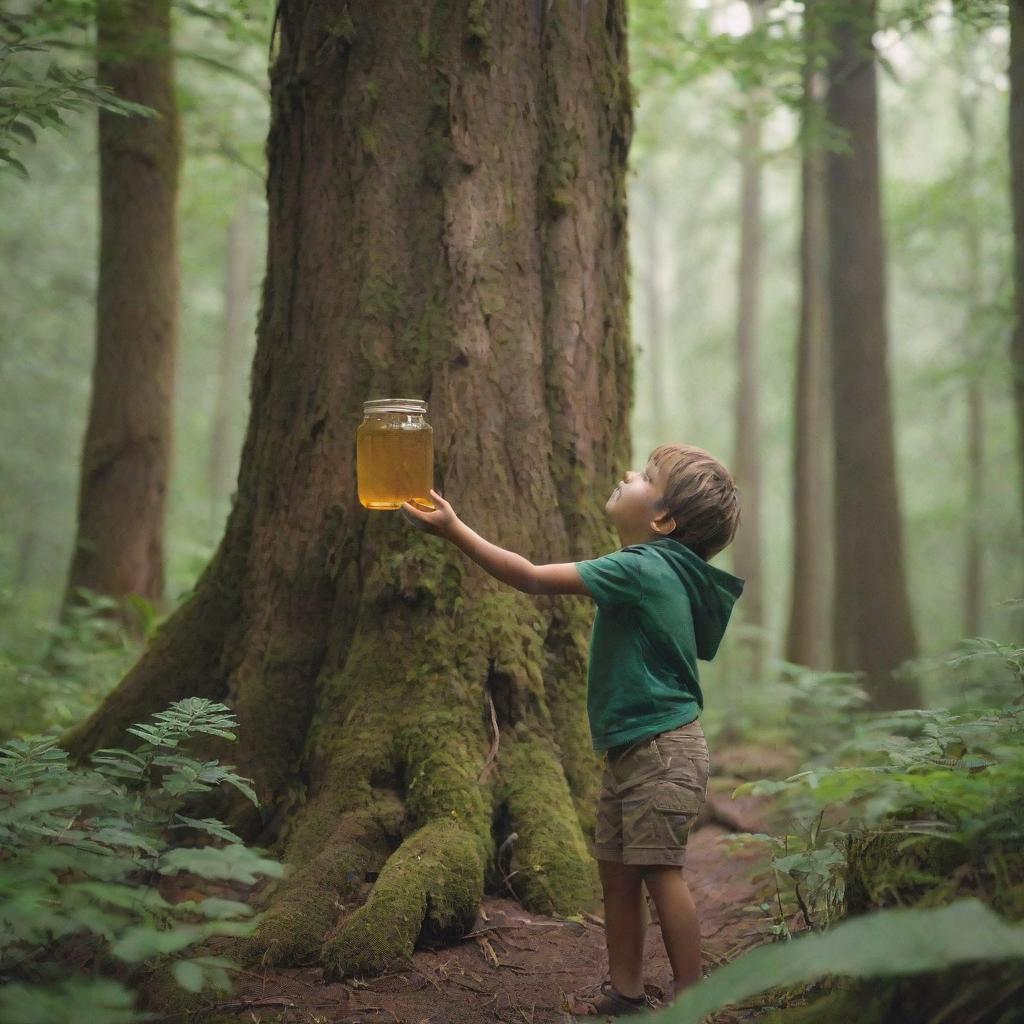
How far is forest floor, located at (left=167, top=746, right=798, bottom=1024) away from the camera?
9.69 feet

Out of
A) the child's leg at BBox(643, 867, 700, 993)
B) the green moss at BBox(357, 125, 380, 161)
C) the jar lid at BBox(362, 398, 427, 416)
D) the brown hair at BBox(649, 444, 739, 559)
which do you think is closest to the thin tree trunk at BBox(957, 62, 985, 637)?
the green moss at BBox(357, 125, 380, 161)

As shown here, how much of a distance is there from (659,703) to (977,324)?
1426 cm

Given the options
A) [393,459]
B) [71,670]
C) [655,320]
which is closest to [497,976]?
[393,459]

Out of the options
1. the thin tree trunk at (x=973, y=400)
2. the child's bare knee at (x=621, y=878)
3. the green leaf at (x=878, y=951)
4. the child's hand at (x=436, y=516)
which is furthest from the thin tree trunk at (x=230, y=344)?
the green leaf at (x=878, y=951)

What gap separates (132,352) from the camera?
8.58 metres

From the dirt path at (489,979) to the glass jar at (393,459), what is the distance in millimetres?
1549

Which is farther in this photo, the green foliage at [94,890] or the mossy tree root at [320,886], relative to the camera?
the mossy tree root at [320,886]

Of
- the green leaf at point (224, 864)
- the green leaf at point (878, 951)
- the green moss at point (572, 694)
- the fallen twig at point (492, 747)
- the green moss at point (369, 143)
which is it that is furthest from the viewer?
the green moss at point (369, 143)

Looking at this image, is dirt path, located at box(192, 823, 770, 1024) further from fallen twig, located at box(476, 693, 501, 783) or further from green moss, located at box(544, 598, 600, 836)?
green moss, located at box(544, 598, 600, 836)

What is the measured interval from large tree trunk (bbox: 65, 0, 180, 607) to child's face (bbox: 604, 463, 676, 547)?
6.16m

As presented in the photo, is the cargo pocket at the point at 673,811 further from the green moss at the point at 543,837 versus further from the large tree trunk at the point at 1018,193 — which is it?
the large tree trunk at the point at 1018,193

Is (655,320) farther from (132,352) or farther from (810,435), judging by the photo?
(132,352)

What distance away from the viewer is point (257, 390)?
4.63m

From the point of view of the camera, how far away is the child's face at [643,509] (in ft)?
10.9
